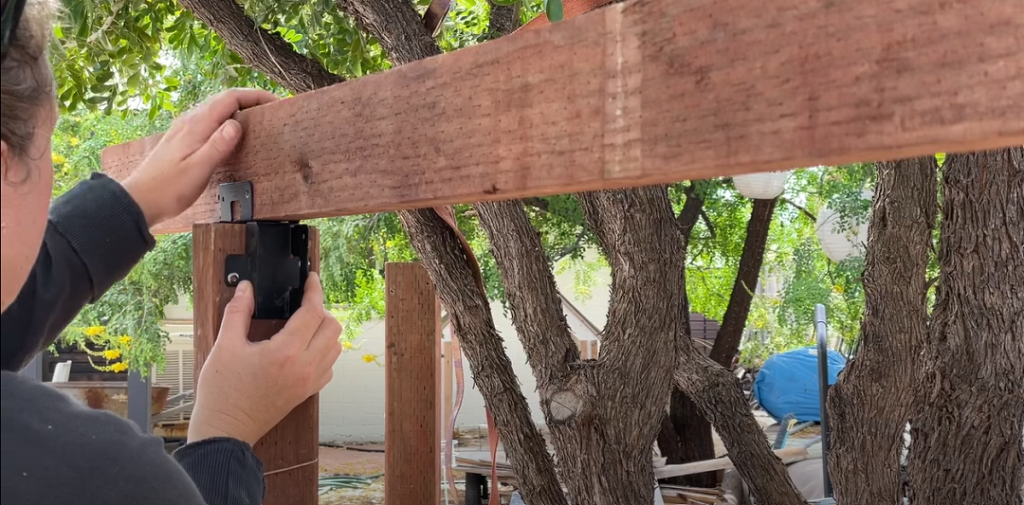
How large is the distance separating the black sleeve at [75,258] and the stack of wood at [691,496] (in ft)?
15.5

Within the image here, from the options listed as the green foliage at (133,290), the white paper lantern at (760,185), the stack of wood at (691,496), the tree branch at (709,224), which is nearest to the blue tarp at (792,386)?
the tree branch at (709,224)

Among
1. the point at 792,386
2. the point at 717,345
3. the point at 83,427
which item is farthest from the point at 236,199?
the point at 792,386

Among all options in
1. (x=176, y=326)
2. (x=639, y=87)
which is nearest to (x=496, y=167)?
(x=639, y=87)

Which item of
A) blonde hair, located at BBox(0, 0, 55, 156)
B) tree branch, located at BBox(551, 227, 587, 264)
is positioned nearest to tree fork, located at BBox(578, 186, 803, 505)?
blonde hair, located at BBox(0, 0, 55, 156)

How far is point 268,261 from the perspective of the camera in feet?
3.50

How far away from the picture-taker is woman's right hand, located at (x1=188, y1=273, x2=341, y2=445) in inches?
34.8

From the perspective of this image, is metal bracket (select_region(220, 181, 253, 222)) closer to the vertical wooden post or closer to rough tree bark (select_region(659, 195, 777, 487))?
rough tree bark (select_region(659, 195, 777, 487))

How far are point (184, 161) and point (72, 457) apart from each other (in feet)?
1.70

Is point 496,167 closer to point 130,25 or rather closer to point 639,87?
point 639,87

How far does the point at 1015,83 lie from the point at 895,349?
1786 mm

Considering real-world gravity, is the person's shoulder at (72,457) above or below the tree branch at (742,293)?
below

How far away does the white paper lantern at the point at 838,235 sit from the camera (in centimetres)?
614

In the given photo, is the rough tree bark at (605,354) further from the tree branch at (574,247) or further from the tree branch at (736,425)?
the tree branch at (574,247)

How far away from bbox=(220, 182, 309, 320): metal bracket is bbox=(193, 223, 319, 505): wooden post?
0.04ft
